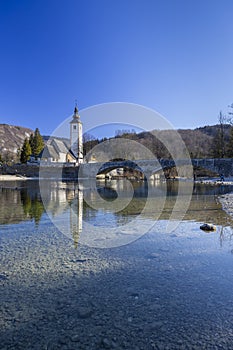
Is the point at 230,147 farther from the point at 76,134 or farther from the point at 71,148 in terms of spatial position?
the point at 71,148

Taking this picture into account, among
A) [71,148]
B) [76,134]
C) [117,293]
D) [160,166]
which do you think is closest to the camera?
[117,293]

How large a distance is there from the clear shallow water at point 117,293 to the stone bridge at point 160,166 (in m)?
38.2

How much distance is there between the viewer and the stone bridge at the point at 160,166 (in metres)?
42.4

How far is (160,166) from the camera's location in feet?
164

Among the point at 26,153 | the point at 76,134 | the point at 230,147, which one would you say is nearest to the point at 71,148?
the point at 76,134

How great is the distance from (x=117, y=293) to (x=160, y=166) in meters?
47.1

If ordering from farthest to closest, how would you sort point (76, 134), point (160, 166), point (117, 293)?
point (76, 134)
point (160, 166)
point (117, 293)

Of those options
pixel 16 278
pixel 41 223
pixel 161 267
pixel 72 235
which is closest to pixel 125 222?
pixel 72 235

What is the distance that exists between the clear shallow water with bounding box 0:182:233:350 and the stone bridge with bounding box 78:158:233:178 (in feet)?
125

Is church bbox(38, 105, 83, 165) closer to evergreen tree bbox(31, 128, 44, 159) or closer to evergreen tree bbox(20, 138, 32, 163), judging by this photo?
evergreen tree bbox(31, 128, 44, 159)

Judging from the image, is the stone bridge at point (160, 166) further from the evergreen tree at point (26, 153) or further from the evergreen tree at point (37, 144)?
the evergreen tree at point (26, 153)

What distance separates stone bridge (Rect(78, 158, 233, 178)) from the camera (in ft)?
139

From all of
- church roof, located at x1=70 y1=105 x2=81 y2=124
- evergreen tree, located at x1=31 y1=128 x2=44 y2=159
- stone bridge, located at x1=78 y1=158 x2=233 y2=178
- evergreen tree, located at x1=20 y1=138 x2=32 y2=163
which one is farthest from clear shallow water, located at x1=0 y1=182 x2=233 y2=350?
church roof, located at x1=70 y1=105 x2=81 y2=124

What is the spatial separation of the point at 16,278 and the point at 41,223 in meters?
5.17
